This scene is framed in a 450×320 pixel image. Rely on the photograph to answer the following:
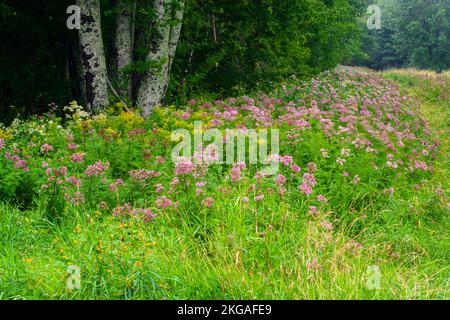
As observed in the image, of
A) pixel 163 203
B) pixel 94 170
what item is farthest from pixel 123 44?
pixel 163 203

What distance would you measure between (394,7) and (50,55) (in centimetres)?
5755

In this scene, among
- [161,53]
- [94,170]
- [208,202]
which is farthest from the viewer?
[161,53]

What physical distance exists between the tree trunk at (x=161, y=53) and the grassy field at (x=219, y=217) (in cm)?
204

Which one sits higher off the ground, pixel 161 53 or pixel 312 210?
pixel 161 53

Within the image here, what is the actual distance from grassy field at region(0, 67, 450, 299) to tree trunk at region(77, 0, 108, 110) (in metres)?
1.76

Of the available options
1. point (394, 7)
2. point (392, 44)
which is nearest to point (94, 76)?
point (394, 7)

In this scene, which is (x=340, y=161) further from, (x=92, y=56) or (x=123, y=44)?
(x=123, y=44)

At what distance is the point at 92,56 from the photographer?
10.3 m

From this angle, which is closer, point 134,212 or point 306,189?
point 134,212

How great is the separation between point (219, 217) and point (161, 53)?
6.16 metres

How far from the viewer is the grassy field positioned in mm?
4312

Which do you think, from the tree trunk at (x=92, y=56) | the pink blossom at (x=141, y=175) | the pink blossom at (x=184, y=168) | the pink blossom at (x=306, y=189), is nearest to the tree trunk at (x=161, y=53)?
the tree trunk at (x=92, y=56)

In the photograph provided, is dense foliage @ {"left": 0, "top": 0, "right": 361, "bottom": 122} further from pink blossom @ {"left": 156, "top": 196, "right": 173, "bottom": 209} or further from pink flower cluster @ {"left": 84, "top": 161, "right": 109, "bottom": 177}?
pink blossom @ {"left": 156, "top": 196, "right": 173, "bottom": 209}
